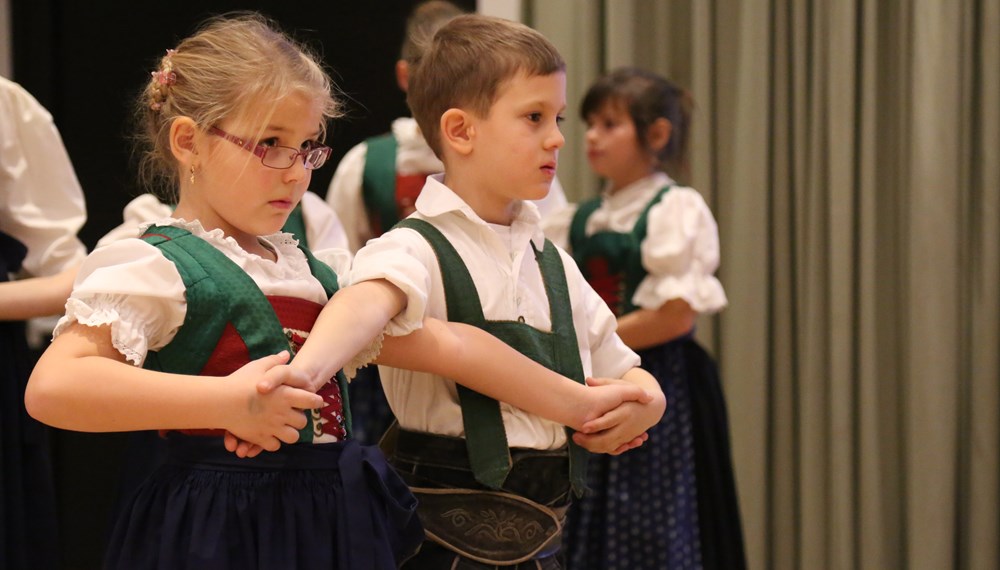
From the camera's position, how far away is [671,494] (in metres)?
2.50

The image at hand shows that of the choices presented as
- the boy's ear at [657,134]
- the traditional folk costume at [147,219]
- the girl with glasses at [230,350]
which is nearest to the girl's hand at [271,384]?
the girl with glasses at [230,350]

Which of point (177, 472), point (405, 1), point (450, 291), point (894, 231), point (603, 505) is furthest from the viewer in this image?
point (405, 1)

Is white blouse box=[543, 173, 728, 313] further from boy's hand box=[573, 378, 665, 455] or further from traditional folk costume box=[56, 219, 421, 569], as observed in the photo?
traditional folk costume box=[56, 219, 421, 569]

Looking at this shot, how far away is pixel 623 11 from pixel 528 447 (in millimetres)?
1961

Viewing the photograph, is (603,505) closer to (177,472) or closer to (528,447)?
(528,447)

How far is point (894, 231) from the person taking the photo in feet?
10.0

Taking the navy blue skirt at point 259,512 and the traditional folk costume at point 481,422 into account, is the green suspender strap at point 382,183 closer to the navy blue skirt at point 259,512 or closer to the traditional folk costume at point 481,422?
the traditional folk costume at point 481,422

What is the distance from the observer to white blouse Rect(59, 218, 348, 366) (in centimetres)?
119

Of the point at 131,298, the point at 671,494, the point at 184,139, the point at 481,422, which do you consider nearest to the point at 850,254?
the point at 671,494

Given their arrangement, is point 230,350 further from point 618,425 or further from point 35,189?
point 35,189

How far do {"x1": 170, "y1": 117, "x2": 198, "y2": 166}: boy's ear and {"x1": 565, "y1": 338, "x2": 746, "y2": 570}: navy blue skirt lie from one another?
1.43 meters

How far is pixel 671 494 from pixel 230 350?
147cm

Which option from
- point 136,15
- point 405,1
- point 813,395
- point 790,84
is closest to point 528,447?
point 813,395

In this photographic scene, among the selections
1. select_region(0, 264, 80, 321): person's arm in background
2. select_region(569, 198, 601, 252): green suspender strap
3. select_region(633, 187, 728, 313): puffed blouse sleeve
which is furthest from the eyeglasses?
select_region(569, 198, 601, 252): green suspender strap
